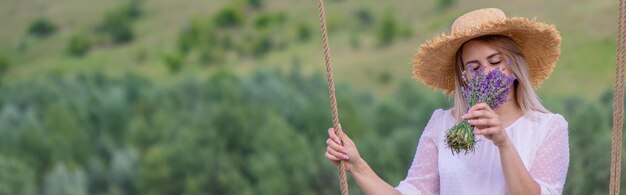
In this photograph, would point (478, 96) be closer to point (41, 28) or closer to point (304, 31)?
point (304, 31)

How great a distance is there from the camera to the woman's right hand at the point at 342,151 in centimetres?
438

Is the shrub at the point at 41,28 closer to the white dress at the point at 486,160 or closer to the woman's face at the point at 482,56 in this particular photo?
the white dress at the point at 486,160

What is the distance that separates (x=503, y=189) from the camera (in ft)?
14.1

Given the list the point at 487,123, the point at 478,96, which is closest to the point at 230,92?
the point at 478,96

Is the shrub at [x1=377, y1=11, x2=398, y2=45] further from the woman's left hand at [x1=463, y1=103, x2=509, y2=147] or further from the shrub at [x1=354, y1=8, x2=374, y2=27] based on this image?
the woman's left hand at [x1=463, y1=103, x2=509, y2=147]

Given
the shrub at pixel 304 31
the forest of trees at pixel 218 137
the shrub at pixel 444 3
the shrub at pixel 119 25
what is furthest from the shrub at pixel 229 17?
the forest of trees at pixel 218 137

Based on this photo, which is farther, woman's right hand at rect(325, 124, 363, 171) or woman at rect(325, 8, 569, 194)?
woman's right hand at rect(325, 124, 363, 171)

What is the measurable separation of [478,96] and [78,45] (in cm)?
7217

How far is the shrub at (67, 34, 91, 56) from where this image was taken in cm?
7531

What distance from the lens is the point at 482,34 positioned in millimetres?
4316

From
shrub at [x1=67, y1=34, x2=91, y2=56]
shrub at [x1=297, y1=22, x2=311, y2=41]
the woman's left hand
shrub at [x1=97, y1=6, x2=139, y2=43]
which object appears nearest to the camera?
the woman's left hand

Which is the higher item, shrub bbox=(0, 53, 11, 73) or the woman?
shrub bbox=(0, 53, 11, 73)

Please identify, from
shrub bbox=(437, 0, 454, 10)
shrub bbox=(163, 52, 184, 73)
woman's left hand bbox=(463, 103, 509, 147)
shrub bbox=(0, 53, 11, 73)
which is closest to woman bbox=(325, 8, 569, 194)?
woman's left hand bbox=(463, 103, 509, 147)

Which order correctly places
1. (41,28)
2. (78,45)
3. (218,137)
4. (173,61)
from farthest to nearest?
(41,28)
(78,45)
(173,61)
(218,137)
